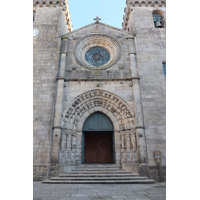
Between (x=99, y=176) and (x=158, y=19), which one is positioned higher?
(x=158, y=19)

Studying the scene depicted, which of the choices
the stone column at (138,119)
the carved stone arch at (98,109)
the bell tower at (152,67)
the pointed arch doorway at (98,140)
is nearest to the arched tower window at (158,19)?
the bell tower at (152,67)

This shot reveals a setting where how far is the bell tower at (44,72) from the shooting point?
316 inches

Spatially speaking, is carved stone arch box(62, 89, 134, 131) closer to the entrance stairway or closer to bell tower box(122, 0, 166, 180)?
bell tower box(122, 0, 166, 180)

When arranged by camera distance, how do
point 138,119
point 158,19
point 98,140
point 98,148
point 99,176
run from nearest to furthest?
point 99,176
point 138,119
point 98,148
point 98,140
point 158,19

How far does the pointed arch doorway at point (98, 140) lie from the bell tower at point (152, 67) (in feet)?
7.76

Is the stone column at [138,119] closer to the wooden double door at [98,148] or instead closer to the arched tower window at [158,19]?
the wooden double door at [98,148]

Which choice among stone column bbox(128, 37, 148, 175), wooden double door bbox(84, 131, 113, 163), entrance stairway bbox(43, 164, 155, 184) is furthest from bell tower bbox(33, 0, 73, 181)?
stone column bbox(128, 37, 148, 175)

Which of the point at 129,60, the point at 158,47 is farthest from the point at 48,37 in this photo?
the point at 158,47

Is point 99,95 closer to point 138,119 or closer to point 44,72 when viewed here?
point 138,119

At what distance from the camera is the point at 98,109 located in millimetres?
9625

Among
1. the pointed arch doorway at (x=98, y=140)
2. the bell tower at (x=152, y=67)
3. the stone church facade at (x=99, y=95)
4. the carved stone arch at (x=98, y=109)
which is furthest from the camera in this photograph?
the pointed arch doorway at (x=98, y=140)

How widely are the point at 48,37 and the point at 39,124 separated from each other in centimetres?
643

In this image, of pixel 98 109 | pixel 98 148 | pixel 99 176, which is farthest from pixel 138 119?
pixel 98 148

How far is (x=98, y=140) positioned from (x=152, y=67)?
6.10 meters
